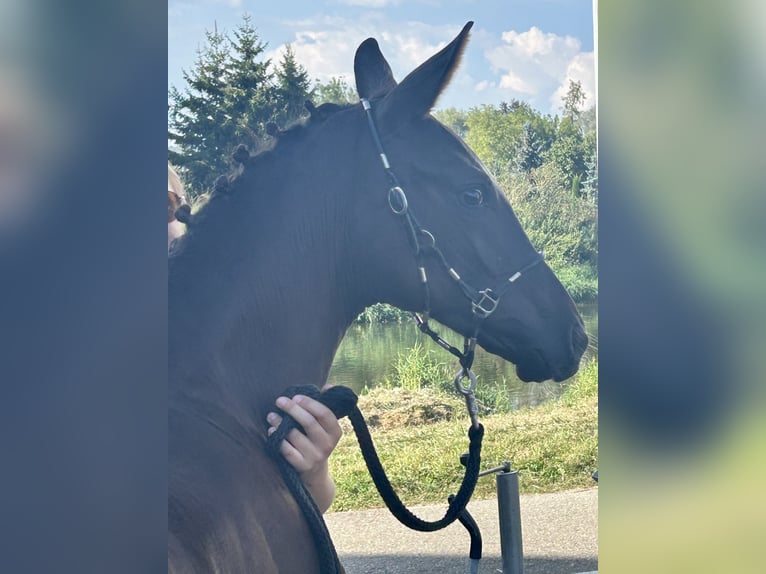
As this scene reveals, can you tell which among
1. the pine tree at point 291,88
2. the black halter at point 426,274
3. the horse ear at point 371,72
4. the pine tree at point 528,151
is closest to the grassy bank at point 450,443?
the pine tree at point 528,151

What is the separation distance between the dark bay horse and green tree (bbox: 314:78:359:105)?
0.46m

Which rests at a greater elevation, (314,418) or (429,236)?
(429,236)

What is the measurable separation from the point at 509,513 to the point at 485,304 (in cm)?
80

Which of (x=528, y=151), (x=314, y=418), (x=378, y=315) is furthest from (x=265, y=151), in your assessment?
(x=528, y=151)

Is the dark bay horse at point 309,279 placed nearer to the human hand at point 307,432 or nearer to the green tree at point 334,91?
the human hand at point 307,432

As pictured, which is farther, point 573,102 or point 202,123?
point 573,102

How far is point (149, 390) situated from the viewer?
2.69 feet

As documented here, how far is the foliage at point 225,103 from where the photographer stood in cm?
200

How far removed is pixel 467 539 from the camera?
2738 millimetres

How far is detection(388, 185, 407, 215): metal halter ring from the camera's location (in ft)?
5.33

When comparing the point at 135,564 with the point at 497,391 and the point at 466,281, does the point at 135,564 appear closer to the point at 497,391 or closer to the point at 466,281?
the point at 466,281

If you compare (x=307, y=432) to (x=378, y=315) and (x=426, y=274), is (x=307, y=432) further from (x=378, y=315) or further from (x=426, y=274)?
(x=378, y=315)

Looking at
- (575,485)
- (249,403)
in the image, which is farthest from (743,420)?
(575,485)

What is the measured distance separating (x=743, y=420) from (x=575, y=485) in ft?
6.01
